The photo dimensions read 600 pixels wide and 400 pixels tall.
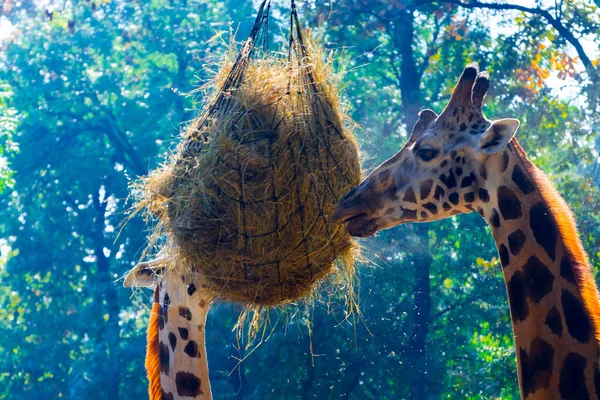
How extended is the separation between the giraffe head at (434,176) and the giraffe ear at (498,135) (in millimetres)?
95

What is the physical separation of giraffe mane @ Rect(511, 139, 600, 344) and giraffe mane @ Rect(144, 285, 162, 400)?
2595mm

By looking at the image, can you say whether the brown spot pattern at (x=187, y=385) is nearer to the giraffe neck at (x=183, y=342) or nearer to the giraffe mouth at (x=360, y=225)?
the giraffe neck at (x=183, y=342)

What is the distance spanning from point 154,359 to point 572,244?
2.83m

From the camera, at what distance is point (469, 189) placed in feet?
13.6

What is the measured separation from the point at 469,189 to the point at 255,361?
11.2 meters

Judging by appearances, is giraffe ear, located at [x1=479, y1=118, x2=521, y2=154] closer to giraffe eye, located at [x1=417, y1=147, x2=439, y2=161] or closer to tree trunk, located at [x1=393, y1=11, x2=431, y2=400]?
giraffe eye, located at [x1=417, y1=147, x2=439, y2=161]

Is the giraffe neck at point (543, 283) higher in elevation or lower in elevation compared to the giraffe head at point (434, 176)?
lower

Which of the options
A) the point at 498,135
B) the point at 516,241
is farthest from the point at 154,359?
the point at 498,135

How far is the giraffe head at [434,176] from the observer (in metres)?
4.15

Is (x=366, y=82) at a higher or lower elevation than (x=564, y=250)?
higher

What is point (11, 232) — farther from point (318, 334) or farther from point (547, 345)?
point (547, 345)

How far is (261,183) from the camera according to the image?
4066 mm

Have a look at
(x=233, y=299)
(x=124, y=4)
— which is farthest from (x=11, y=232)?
(x=233, y=299)

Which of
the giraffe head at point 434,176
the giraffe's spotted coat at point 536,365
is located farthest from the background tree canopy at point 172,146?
the giraffe's spotted coat at point 536,365
